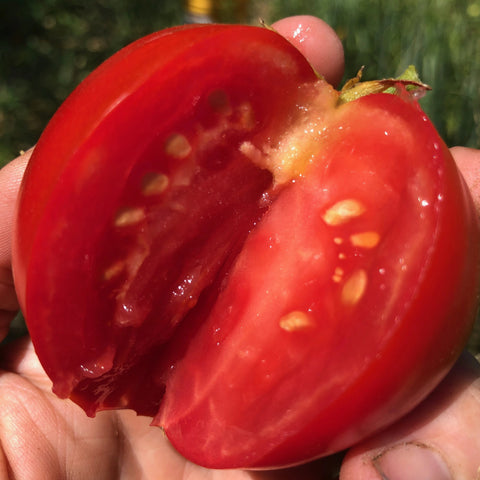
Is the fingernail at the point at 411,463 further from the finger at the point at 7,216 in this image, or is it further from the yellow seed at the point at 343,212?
the finger at the point at 7,216

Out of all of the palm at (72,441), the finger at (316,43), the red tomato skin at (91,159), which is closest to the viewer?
the red tomato skin at (91,159)

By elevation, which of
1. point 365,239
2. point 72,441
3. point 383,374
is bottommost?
point 72,441

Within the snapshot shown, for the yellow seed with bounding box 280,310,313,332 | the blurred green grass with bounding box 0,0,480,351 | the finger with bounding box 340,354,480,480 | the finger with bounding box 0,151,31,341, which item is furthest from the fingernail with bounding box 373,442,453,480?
the blurred green grass with bounding box 0,0,480,351

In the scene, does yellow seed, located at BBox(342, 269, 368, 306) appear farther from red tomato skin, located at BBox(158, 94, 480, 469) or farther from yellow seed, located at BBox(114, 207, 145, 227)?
yellow seed, located at BBox(114, 207, 145, 227)

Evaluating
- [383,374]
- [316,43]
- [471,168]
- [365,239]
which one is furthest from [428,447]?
[316,43]

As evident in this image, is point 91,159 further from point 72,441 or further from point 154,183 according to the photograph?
point 72,441

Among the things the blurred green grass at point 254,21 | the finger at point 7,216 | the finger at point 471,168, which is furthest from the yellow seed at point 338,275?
the blurred green grass at point 254,21

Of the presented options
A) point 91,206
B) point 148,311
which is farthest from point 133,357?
point 91,206

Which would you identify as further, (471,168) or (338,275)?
(471,168)
